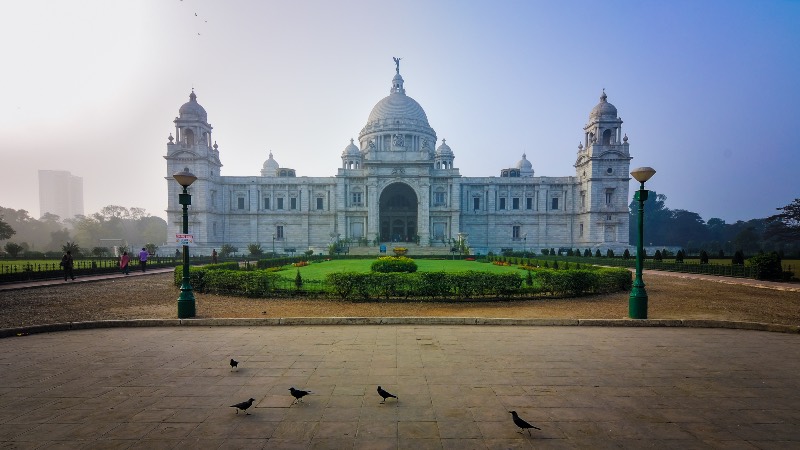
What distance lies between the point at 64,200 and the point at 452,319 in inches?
7748

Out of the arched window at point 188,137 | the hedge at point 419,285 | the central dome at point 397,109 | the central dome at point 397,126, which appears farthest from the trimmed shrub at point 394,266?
the central dome at point 397,109

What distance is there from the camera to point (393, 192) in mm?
58188

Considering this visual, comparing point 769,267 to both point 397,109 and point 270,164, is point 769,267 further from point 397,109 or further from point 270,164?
point 270,164

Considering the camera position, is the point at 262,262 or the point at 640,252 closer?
the point at 640,252

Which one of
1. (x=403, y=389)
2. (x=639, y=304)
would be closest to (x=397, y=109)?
(x=639, y=304)

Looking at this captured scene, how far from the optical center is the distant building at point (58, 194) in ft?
477

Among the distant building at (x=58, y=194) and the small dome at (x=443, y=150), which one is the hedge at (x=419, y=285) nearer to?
the small dome at (x=443, y=150)

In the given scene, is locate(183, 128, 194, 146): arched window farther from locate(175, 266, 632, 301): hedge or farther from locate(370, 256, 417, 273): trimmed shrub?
locate(175, 266, 632, 301): hedge

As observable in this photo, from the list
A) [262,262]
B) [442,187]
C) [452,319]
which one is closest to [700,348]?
[452,319]

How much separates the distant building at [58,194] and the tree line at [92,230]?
5929 cm

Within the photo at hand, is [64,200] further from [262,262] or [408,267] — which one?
[408,267]

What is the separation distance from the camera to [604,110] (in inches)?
1997

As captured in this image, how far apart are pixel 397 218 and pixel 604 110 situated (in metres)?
33.0

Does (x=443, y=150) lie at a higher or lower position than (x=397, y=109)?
lower
